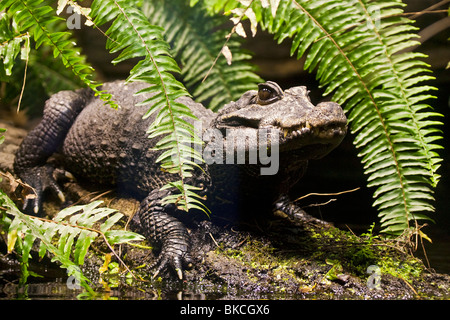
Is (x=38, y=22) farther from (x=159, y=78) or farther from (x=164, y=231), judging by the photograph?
(x=164, y=231)

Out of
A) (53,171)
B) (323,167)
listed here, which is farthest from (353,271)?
(53,171)

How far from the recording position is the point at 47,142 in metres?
4.12

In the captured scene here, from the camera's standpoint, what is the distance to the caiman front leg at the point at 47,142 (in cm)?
406

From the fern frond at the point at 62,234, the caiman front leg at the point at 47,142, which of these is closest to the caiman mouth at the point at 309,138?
the fern frond at the point at 62,234

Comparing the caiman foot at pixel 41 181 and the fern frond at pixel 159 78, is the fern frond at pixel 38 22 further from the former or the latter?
the caiman foot at pixel 41 181

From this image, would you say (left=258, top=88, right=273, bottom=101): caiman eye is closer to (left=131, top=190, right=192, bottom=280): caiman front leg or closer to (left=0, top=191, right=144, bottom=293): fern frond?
(left=131, top=190, right=192, bottom=280): caiman front leg

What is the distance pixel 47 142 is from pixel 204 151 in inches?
71.3

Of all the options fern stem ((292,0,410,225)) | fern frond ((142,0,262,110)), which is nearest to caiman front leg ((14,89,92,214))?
fern frond ((142,0,262,110))

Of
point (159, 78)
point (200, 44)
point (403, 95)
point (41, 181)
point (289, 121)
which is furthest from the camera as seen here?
point (200, 44)

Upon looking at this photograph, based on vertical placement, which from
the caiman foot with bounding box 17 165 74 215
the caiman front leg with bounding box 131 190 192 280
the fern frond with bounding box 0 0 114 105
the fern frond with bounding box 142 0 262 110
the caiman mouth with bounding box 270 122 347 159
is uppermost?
the fern frond with bounding box 142 0 262 110

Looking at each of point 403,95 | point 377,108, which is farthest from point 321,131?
point 403,95

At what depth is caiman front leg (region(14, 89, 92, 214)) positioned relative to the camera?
406cm

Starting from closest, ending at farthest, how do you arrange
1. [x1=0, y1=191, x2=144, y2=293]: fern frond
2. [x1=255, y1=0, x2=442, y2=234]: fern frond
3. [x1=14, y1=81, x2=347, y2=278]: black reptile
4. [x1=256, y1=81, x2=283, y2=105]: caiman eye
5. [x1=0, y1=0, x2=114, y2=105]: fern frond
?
[x1=0, y1=191, x2=144, y2=293]: fern frond, [x1=0, y1=0, x2=114, y2=105]: fern frond, [x1=14, y1=81, x2=347, y2=278]: black reptile, [x1=256, y1=81, x2=283, y2=105]: caiman eye, [x1=255, y1=0, x2=442, y2=234]: fern frond
